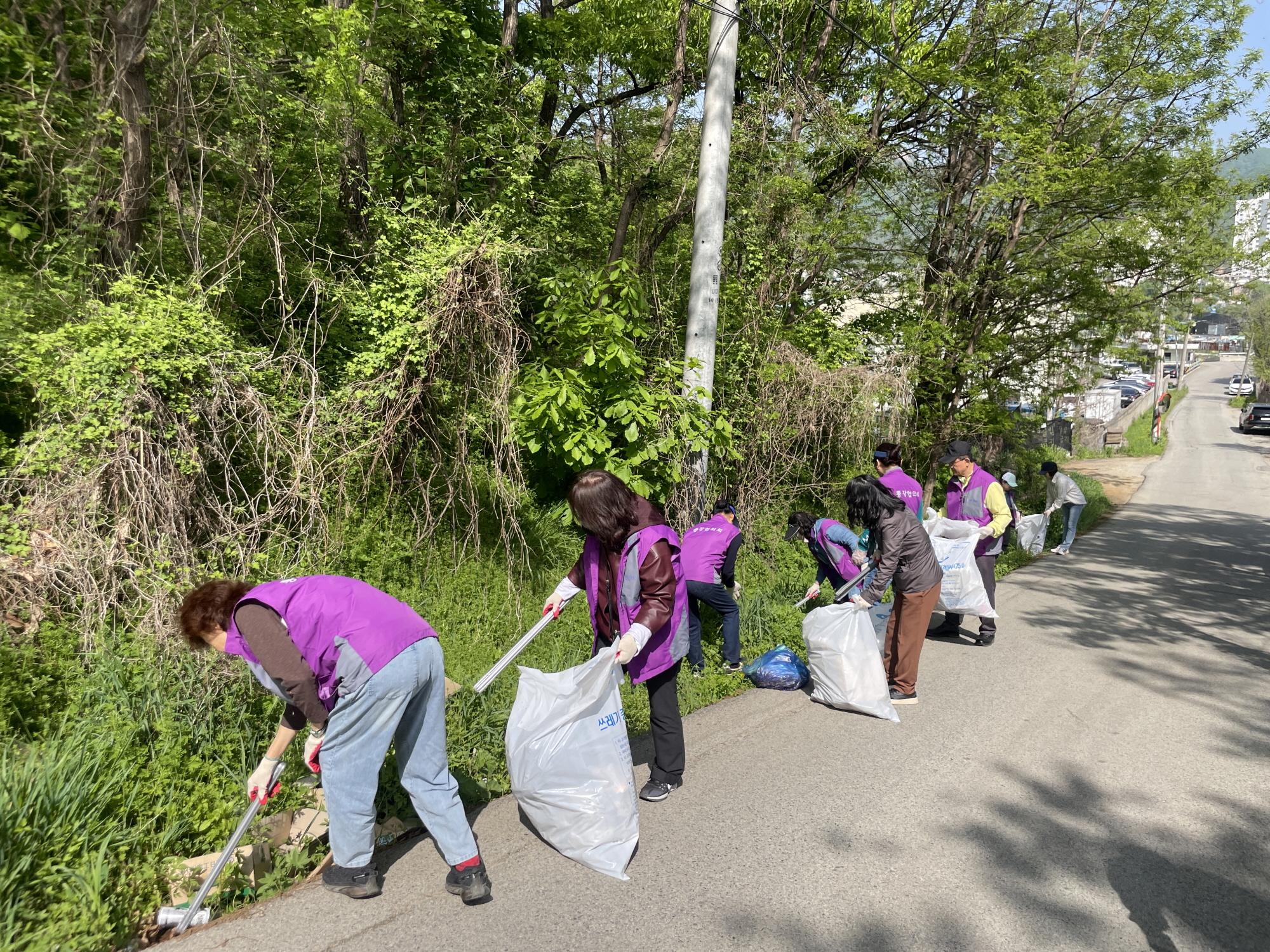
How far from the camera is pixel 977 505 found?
7230 mm

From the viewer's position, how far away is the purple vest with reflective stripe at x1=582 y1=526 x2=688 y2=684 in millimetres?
3711

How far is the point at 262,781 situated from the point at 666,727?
187 cm

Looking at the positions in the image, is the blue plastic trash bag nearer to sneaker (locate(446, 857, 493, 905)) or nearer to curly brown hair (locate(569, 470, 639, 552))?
curly brown hair (locate(569, 470, 639, 552))

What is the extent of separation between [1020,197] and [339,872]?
1060 cm

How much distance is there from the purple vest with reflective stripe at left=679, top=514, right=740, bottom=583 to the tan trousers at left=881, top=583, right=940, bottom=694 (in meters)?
1.26

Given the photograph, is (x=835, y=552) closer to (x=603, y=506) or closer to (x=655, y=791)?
(x=655, y=791)

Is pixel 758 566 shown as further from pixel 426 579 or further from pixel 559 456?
pixel 426 579

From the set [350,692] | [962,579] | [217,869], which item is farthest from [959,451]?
[217,869]

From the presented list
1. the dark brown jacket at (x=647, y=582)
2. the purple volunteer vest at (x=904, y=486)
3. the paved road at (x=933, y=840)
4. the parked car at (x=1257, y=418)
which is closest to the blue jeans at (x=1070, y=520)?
the paved road at (x=933, y=840)

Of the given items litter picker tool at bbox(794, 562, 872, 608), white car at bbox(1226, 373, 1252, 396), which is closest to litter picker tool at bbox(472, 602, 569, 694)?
litter picker tool at bbox(794, 562, 872, 608)

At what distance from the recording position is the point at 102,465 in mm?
4246

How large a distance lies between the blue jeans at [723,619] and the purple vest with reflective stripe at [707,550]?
0.06m

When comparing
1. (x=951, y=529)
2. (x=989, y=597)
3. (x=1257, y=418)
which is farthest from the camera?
(x=1257, y=418)

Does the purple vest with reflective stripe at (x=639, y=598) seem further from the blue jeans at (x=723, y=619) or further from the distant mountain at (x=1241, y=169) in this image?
the distant mountain at (x=1241, y=169)
